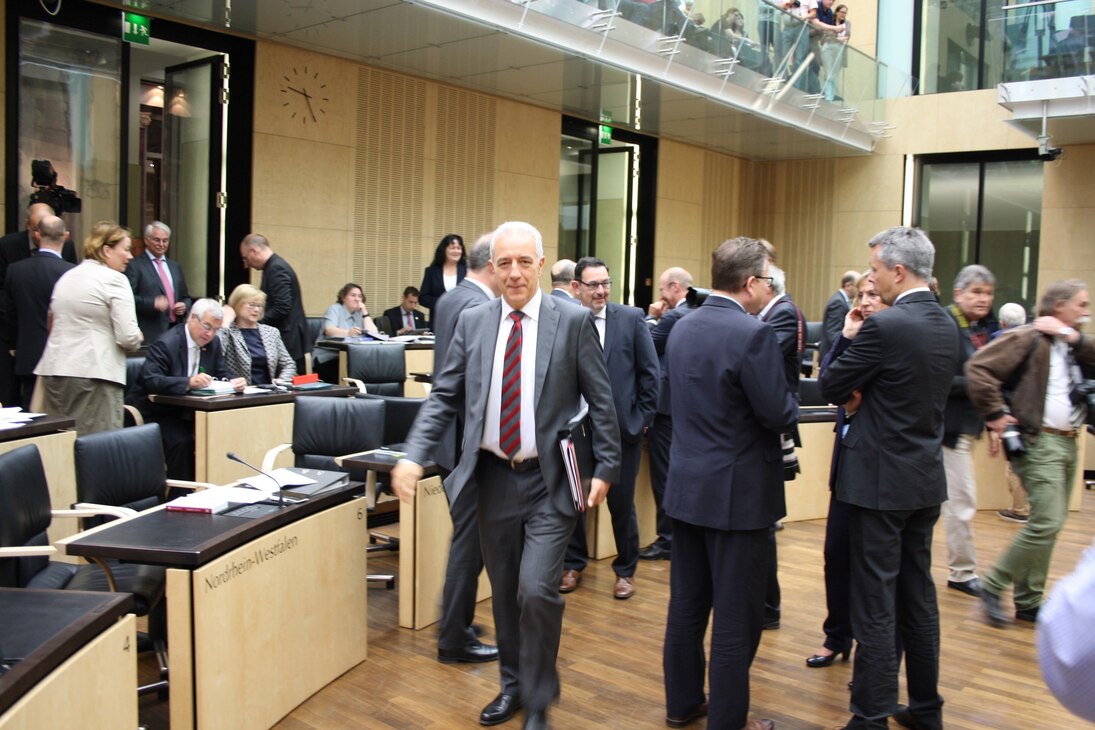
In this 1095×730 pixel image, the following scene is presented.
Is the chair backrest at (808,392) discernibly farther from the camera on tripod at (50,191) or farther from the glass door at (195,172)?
the glass door at (195,172)

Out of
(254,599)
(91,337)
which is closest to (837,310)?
(91,337)

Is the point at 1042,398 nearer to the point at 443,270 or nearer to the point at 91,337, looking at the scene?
the point at 91,337

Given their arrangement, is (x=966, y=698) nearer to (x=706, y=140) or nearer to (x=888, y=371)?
(x=888, y=371)

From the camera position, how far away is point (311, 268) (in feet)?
33.4

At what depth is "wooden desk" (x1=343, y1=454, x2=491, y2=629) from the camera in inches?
171

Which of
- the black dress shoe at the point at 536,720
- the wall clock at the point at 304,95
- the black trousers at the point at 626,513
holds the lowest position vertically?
the black dress shoe at the point at 536,720

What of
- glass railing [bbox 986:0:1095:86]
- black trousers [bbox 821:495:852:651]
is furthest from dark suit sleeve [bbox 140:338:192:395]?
glass railing [bbox 986:0:1095:86]

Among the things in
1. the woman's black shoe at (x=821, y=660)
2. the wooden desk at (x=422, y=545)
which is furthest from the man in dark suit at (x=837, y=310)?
the wooden desk at (x=422, y=545)

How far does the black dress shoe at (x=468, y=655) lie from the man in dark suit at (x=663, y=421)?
1523 millimetres

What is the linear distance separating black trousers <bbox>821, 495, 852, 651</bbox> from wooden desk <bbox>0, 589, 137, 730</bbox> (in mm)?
2417

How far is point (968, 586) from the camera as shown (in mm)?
5133

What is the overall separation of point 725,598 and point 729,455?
0.48m

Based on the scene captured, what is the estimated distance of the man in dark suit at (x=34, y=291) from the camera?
5.97 metres

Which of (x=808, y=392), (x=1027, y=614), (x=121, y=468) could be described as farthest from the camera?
(x=808, y=392)
